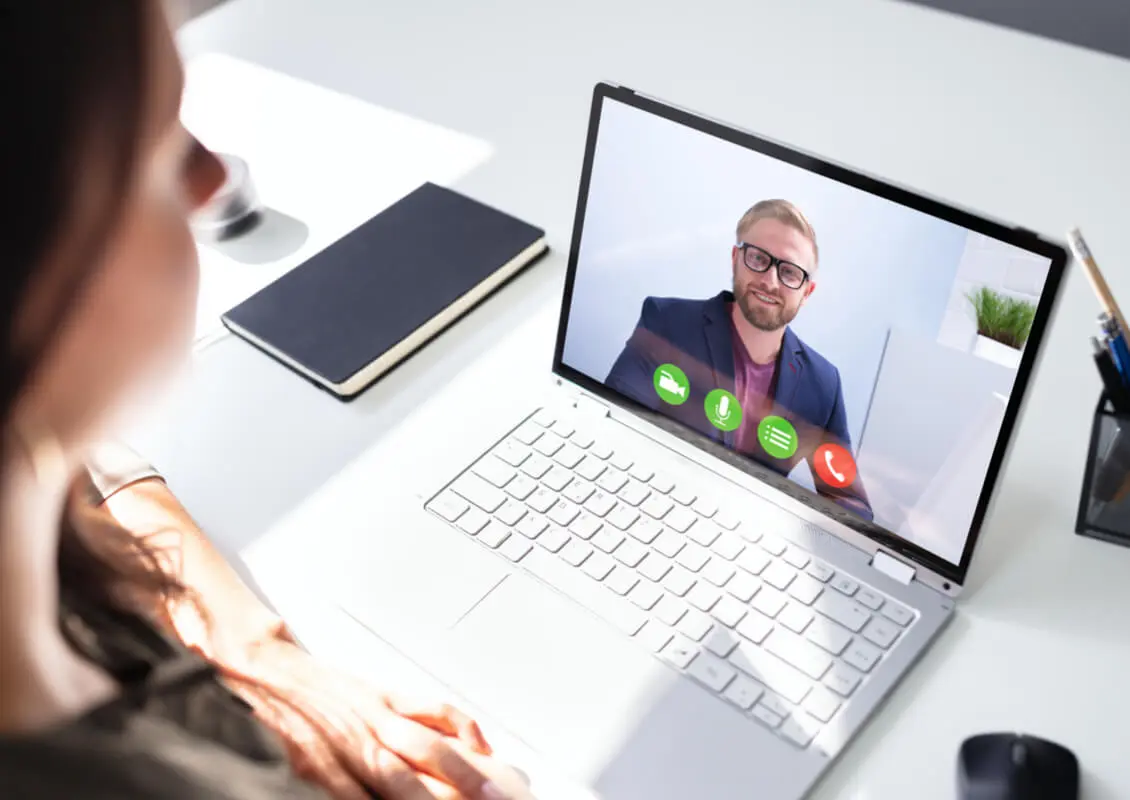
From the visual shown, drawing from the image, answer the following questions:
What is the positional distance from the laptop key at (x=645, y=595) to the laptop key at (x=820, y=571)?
11 centimetres

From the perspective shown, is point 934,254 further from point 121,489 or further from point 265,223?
point 265,223

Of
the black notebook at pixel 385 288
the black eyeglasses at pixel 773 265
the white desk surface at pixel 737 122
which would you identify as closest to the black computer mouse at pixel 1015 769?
the white desk surface at pixel 737 122

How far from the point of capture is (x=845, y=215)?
0.75m

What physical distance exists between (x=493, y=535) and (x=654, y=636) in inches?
6.2

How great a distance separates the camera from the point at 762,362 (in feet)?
2.68

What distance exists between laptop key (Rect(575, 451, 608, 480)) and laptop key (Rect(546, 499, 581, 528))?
0.03 m

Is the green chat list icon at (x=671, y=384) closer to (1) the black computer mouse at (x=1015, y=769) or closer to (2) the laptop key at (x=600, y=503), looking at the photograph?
(2) the laptop key at (x=600, y=503)

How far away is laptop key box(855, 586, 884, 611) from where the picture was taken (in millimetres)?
771

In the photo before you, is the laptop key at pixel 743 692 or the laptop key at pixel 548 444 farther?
the laptop key at pixel 548 444

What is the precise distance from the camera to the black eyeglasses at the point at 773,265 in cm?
78

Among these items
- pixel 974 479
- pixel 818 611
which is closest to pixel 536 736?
pixel 818 611

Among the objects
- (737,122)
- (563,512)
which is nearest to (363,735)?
(563,512)

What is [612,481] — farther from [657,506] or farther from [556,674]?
[556,674]

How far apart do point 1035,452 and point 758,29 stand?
29.5 inches
